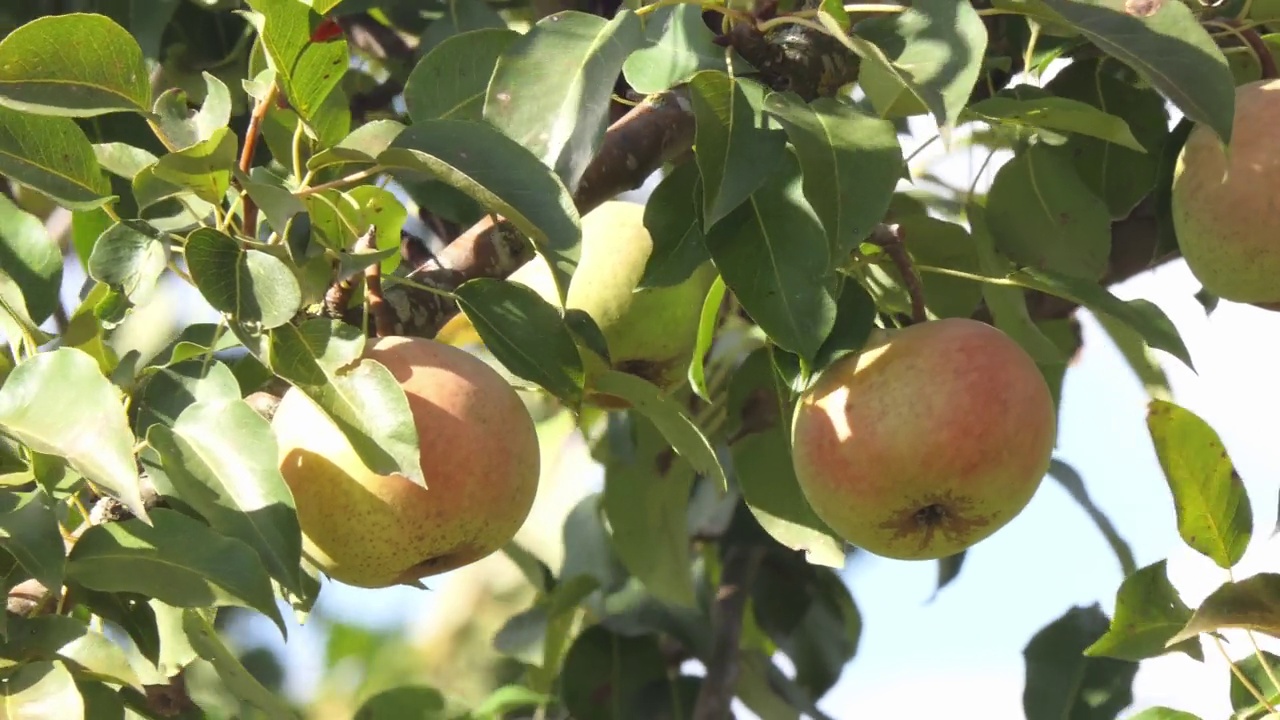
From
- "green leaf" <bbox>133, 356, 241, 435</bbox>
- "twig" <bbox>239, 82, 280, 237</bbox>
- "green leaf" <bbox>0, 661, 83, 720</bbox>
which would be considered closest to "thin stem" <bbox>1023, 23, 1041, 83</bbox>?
"twig" <bbox>239, 82, 280, 237</bbox>

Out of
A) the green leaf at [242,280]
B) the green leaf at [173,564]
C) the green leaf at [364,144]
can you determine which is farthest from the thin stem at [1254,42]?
the green leaf at [173,564]

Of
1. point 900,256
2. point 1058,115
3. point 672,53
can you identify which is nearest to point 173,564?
point 672,53

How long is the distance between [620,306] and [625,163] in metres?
0.17

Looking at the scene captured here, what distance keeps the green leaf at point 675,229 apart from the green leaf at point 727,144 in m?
0.11

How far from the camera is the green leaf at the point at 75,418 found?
3.29ft

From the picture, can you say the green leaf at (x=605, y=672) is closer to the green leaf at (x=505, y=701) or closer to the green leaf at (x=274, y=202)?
the green leaf at (x=505, y=701)

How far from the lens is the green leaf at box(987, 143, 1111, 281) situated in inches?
60.0

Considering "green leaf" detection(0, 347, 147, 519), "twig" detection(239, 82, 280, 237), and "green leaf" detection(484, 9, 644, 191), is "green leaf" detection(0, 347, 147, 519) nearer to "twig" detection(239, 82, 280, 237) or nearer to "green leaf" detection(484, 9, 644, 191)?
"twig" detection(239, 82, 280, 237)

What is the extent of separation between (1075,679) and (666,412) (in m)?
0.72

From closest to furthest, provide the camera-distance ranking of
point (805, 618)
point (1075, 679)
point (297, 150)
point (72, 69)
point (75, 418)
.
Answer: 1. point (75, 418)
2. point (72, 69)
3. point (297, 150)
4. point (1075, 679)
5. point (805, 618)

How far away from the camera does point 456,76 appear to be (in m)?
1.32

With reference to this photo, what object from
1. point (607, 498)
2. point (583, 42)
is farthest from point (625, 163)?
point (607, 498)

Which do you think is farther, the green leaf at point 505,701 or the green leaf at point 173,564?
the green leaf at point 505,701

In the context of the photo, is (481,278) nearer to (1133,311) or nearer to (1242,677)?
(1133,311)
